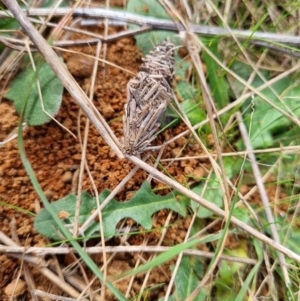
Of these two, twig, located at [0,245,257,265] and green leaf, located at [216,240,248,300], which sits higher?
twig, located at [0,245,257,265]

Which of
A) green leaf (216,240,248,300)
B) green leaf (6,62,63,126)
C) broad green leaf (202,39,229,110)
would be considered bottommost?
green leaf (216,240,248,300)

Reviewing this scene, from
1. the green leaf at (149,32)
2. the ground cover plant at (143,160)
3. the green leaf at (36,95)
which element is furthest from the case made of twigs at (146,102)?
the green leaf at (36,95)

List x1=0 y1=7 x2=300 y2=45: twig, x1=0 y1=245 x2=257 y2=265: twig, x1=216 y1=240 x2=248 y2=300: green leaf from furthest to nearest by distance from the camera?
x1=0 y1=7 x2=300 y2=45: twig
x1=216 y1=240 x2=248 y2=300: green leaf
x1=0 y1=245 x2=257 y2=265: twig

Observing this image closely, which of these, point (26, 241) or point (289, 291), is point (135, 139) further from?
point (289, 291)

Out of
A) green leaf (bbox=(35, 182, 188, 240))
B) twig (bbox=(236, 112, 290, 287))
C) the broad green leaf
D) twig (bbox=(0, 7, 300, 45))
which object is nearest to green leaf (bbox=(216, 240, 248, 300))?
twig (bbox=(236, 112, 290, 287))

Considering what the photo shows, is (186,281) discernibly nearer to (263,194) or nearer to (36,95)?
(263,194)

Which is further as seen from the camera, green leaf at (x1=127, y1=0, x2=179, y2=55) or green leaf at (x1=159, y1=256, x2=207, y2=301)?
green leaf at (x1=127, y1=0, x2=179, y2=55)

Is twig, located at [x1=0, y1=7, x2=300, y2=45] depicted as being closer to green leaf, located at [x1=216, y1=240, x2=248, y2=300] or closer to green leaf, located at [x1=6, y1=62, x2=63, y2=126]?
green leaf, located at [x1=6, y1=62, x2=63, y2=126]

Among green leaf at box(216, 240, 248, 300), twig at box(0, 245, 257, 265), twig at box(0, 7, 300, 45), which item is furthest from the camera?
twig at box(0, 7, 300, 45)

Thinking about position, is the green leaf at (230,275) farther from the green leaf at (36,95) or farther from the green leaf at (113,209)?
the green leaf at (36,95)
